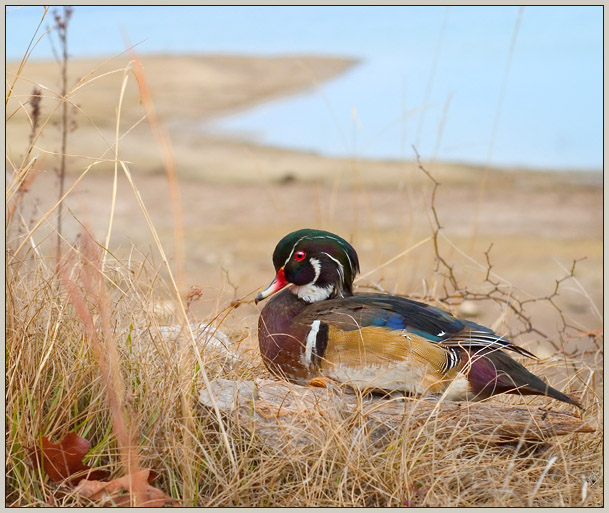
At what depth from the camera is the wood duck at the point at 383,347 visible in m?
3.46

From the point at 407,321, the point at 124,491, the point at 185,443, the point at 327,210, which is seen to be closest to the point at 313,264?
the point at 407,321

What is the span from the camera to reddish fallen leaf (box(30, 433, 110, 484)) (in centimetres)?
299

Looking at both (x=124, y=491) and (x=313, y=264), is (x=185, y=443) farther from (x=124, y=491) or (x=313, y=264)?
(x=313, y=264)

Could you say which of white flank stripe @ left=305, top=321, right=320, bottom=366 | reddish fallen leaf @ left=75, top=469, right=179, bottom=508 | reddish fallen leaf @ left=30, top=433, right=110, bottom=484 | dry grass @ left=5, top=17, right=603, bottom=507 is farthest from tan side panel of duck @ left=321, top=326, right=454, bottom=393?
reddish fallen leaf @ left=30, top=433, right=110, bottom=484

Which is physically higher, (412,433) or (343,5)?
(343,5)

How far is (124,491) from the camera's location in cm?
294

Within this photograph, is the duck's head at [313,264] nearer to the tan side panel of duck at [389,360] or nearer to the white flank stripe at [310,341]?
the white flank stripe at [310,341]

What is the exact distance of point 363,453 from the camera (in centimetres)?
308

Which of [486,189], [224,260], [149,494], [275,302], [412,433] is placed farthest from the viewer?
[486,189]

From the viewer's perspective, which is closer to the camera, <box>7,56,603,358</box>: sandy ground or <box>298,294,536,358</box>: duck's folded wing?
<box>298,294,536,358</box>: duck's folded wing

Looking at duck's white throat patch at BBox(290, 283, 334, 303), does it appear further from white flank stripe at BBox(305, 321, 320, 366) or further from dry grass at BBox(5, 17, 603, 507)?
dry grass at BBox(5, 17, 603, 507)

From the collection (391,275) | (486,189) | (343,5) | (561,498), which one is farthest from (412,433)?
(486,189)

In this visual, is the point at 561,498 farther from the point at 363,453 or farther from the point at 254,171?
the point at 254,171

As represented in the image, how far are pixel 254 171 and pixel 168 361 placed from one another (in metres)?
10.7
